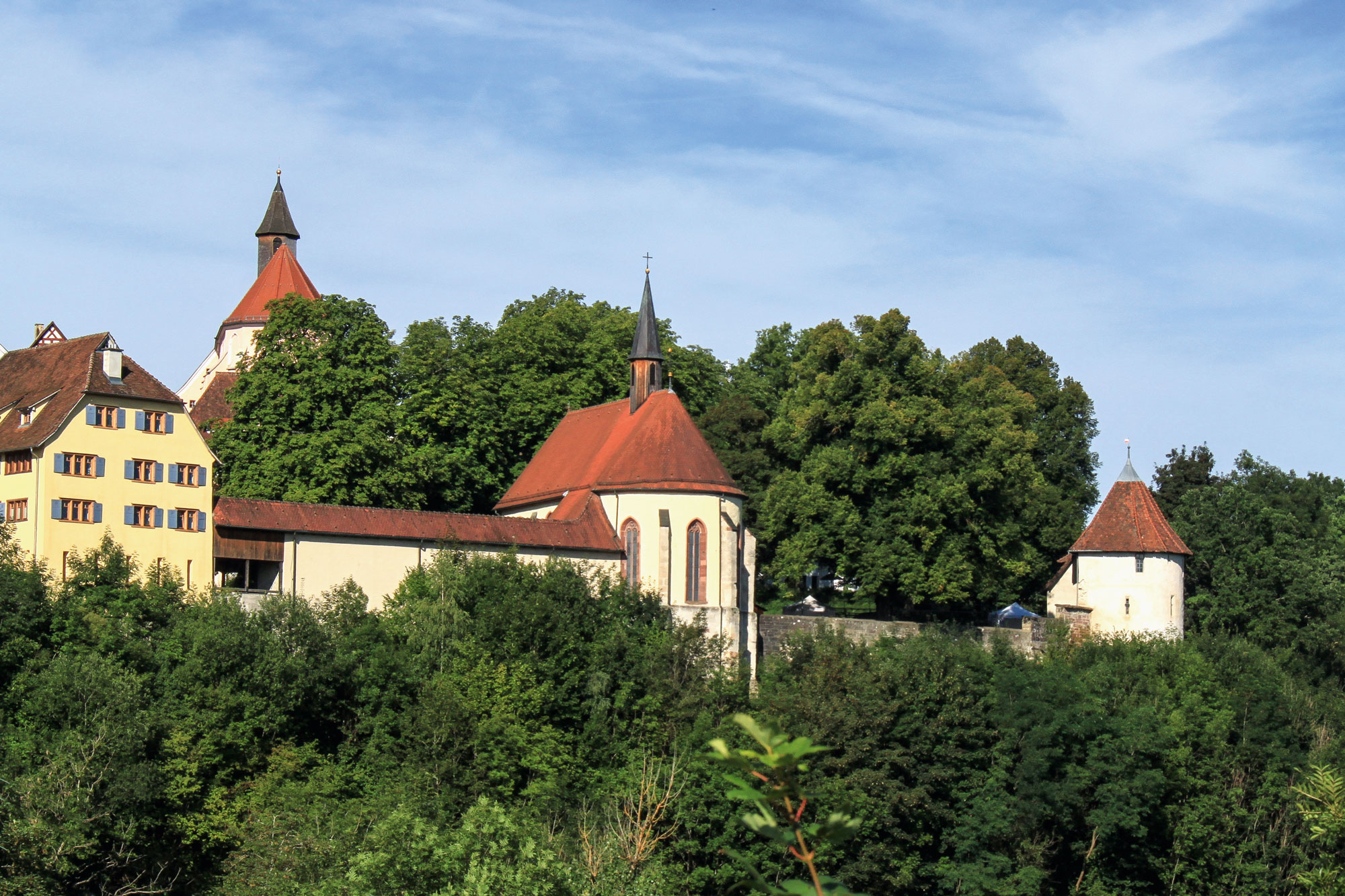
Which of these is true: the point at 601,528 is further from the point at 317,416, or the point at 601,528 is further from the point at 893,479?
the point at 893,479

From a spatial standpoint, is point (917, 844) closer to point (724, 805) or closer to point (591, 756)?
point (724, 805)

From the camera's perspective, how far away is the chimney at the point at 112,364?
38656 mm

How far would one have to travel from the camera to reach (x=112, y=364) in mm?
38781

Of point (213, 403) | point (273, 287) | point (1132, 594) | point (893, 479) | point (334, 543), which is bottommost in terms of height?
point (1132, 594)

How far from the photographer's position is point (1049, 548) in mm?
59656

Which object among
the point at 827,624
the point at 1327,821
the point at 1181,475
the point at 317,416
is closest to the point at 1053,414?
the point at 1181,475

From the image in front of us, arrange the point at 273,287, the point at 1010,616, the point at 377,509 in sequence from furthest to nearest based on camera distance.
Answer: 1. the point at 273,287
2. the point at 1010,616
3. the point at 377,509

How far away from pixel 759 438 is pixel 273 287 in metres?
27.6

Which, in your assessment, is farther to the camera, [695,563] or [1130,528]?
[1130,528]

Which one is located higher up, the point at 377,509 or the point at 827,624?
the point at 377,509

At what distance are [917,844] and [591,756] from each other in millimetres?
8145

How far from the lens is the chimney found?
38.7 m

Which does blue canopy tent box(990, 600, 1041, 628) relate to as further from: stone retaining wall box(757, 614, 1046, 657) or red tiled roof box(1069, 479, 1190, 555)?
stone retaining wall box(757, 614, 1046, 657)

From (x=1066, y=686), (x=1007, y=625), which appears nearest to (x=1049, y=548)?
(x=1007, y=625)
